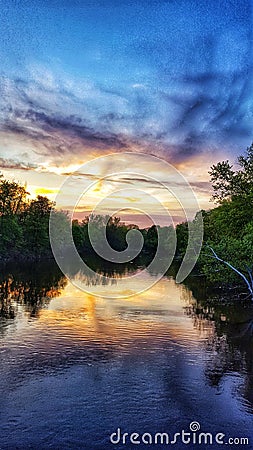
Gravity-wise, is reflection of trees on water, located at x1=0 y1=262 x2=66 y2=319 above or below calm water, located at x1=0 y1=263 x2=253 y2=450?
above

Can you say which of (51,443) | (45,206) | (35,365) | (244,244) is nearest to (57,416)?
(51,443)

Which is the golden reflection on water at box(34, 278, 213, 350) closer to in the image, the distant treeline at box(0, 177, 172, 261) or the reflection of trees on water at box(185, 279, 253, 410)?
the reflection of trees on water at box(185, 279, 253, 410)

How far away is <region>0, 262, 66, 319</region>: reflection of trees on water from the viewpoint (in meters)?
24.0

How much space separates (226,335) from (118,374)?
7390mm

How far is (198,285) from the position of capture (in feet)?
125

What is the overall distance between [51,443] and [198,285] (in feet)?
99.0

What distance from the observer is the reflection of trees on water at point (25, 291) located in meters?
24.0

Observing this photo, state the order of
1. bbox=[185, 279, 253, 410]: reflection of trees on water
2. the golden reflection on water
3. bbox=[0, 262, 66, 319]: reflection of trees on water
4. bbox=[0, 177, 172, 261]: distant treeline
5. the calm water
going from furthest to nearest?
bbox=[0, 177, 172, 261]: distant treeline
bbox=[0, 262, 66, 319]: reflection of trees on water
the golden reflection on water
bbox=[185, 279, 253, 410]: reflection of trees on water
the calm water

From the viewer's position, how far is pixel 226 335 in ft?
62.3

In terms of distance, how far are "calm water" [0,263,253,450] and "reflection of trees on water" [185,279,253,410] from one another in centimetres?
5

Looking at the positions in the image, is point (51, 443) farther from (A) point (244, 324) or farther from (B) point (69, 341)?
(A) point (244, 324)

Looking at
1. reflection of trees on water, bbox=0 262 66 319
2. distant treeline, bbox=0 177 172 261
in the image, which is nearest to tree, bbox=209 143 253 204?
reflection of trees on water, bbox=0 262 66 319

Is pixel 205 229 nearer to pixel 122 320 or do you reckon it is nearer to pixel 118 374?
pixel 122 320

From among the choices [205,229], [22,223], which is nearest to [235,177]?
[205,229]
